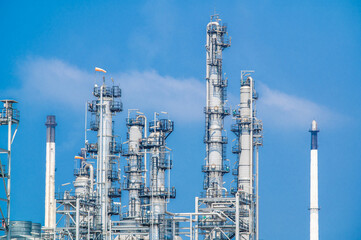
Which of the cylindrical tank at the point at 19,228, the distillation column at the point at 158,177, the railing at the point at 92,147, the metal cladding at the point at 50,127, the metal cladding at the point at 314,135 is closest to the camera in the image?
the cylindrical tank at the point at 19,228

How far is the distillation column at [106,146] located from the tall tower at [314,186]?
135ft

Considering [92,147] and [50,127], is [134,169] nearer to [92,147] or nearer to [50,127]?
[92,147]

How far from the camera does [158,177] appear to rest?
84.4m

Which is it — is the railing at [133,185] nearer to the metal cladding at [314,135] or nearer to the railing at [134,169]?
the railing at [134,169]

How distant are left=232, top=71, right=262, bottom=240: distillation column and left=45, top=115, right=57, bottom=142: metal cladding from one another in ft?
126

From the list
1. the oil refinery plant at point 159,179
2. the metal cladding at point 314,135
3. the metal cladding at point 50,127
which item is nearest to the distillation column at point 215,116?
the oil refinery plant at point 159,179

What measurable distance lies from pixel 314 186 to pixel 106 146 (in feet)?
147

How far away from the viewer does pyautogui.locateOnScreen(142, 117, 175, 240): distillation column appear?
80125mm

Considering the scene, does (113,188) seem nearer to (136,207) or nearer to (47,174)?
(136,207)

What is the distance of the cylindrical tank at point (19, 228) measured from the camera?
233 ft

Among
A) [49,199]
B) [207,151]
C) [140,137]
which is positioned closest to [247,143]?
[207,151]

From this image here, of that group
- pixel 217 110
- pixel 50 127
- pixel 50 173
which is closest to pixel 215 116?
pixel 217 110

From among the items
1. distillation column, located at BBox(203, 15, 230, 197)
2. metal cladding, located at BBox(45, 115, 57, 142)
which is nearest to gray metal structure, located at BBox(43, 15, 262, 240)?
distillation column, located at BBox(203, 15, 230, 197)

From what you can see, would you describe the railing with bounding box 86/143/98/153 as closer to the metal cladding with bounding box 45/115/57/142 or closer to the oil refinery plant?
the oil refinery plant
